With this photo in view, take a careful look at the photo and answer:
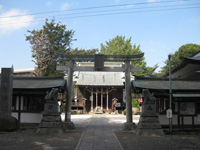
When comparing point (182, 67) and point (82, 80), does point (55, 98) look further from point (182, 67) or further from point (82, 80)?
point (82, 80)

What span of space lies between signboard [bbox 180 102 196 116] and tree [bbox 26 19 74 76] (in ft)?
80.4

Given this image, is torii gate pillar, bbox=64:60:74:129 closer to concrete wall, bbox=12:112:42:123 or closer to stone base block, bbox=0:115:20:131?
concrete wall, bbox=12:112:42:123

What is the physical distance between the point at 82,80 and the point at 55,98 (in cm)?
2263

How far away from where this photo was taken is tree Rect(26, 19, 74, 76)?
3669cm

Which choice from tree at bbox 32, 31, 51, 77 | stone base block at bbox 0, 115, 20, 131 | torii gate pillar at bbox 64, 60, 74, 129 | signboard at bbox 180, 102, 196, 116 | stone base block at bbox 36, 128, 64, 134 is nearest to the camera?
stone base block at bbox 36, 128, 64, 134

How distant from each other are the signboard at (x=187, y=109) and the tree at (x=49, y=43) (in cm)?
2451

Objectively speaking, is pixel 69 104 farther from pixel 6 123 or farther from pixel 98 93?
pixel 98 93

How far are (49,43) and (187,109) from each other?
3071 centimetres

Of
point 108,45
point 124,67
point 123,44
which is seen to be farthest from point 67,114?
point 108,45

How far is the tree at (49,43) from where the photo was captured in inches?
1445

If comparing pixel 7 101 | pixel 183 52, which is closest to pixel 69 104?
pixel 7 101

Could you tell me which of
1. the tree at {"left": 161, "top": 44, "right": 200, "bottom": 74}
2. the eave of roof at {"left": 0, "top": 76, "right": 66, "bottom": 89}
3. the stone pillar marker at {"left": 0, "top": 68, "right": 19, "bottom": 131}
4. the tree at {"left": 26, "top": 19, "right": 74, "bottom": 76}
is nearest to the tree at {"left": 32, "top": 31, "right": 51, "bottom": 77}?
the tree at {"left": 26, "top": 19, "right": 74, "bottom": 76}

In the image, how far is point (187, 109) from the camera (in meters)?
15.8

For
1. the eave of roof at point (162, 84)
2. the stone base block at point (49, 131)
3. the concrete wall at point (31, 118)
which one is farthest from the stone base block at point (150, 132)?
the concrete wall at point (31, 118)
